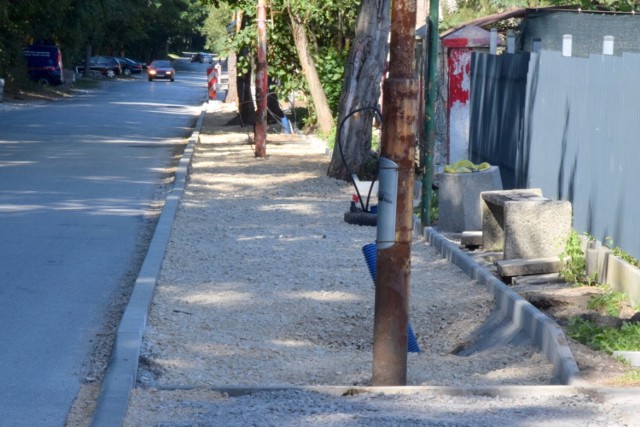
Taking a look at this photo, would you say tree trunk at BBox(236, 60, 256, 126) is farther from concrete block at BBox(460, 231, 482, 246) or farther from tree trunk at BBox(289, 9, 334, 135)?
concrete block at BBox(460, 231, 482, 246)

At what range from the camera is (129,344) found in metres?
6.95

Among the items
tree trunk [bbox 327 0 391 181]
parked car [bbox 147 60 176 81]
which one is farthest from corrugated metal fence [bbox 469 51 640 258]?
parked car [bbox 147 60 176 81]

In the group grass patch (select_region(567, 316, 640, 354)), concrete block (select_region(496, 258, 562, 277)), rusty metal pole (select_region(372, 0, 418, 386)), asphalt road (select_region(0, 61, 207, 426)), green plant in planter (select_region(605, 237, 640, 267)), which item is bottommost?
asphalt road (select_region(0, 61, 207, 426))

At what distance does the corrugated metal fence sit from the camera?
9016mm

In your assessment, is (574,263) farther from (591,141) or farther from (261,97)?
(261,97)

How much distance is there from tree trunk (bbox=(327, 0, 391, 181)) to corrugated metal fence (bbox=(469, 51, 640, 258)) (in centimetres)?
273

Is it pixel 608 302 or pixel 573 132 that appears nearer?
pixel 608 302

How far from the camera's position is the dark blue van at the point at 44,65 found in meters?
54.5

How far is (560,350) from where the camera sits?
21.7 feet

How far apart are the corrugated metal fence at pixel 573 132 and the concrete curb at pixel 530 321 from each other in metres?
1.13

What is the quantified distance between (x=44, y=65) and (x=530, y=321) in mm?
50514

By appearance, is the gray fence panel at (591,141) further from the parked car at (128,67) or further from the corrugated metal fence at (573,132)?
the parked car at (128,67)

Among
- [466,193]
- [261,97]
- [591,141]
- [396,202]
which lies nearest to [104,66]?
[261,97]

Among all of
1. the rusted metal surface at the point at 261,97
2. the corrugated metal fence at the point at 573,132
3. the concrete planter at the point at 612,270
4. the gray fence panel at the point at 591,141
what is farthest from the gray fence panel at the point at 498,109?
the rusted metal surface at the point at 261,97
